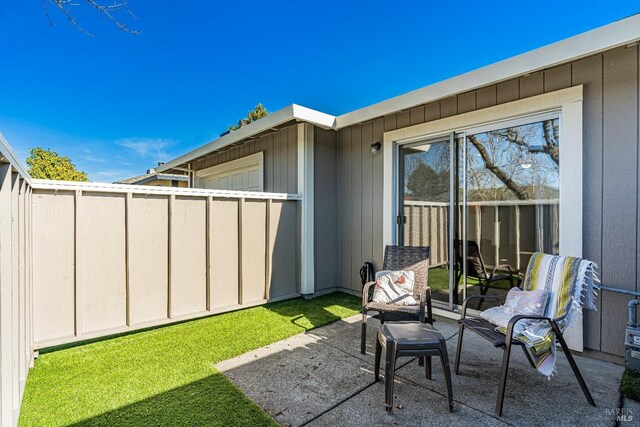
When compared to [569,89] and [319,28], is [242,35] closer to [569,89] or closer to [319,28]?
[319,28]

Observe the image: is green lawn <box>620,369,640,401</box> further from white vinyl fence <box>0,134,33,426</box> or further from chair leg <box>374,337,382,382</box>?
white vinyl fence <box>0,134,33,426</box>

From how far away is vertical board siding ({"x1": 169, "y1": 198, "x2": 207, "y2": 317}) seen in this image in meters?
3.88

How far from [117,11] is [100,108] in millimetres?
12041

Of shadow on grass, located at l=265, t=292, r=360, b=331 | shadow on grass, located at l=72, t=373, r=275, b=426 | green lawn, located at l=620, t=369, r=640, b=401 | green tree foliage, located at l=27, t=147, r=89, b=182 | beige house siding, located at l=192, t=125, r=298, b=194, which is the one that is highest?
green tree foliage, located at l=27, t=147, r=89, b=182

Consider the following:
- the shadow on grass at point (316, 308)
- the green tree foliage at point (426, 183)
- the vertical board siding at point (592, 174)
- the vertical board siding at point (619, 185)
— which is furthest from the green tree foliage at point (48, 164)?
the vertical board siding at point (619, 185)

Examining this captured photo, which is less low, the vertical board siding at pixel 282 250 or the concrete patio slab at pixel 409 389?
the vertical board siding at pixel 282 250

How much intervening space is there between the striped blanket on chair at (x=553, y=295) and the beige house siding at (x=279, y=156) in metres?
3.70

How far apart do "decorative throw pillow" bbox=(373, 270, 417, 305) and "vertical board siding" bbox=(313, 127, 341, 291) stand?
1751 millimetres

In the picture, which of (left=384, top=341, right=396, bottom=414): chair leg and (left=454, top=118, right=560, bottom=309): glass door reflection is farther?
(left=454, top=118, right=560, bottom=309): glass door reflection

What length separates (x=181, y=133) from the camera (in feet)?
50.0

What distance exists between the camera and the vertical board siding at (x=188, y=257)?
388 cm

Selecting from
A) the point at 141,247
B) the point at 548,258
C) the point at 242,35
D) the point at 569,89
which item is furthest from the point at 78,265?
the point at 242,35

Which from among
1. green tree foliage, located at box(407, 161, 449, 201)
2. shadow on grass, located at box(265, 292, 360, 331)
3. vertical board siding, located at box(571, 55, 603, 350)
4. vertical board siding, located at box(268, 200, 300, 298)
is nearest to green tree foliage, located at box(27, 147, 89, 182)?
vertical board siding, located at box(268, 200, 300, 298)

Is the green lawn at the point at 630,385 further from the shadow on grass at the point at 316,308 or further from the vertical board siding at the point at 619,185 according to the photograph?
the shadow on grass at the point at 316,308
